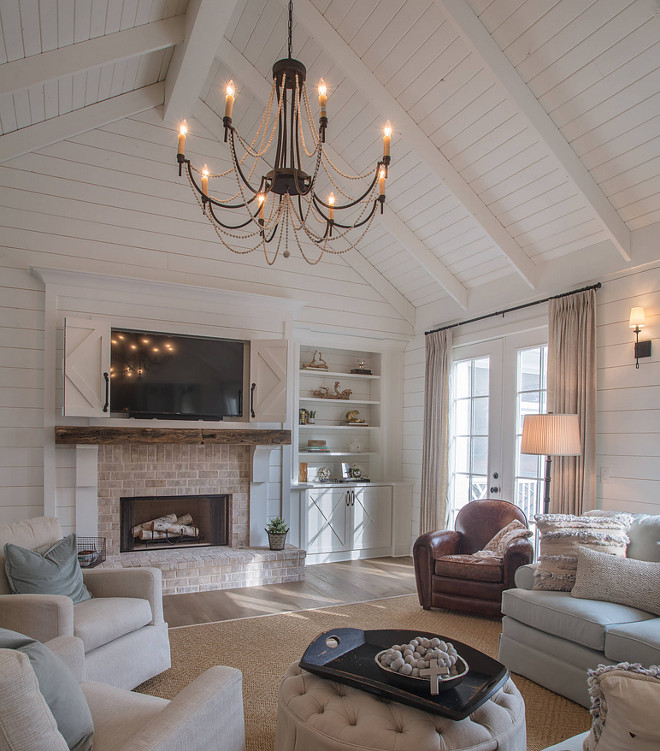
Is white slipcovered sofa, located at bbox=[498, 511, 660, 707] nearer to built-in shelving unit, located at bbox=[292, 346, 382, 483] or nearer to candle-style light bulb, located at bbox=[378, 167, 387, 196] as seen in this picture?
candle-style light bulb, located at bbox=[378, 167, 387, 196]

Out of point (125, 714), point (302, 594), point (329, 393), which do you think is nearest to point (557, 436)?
point (302, 594)

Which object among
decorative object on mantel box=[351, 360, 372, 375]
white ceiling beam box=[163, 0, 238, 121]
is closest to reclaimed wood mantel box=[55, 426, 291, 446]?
decorative object on mantel box=[351, 360, 372, 375]

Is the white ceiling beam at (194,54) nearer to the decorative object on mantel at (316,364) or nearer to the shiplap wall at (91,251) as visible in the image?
the shiplap wall at (91,251)

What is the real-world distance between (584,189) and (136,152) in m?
3.81

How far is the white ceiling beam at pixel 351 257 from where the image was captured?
15.6 feet

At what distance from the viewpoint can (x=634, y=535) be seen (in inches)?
133

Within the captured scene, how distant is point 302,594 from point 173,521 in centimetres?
143

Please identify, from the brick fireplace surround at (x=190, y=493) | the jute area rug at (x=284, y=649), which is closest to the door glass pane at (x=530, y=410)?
the jute area rug at (x=284, y=649)

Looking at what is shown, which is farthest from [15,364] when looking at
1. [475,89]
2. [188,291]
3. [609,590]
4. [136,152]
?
[609,590]

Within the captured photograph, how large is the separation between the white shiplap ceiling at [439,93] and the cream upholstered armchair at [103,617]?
3089 millimetres

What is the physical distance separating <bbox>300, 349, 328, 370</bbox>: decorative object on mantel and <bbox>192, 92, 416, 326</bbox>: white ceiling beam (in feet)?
3.19

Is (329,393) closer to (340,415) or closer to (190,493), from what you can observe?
(340,415)

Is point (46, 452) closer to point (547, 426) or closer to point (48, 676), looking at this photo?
A: point (48, 676)

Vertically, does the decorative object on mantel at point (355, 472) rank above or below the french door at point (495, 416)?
below
